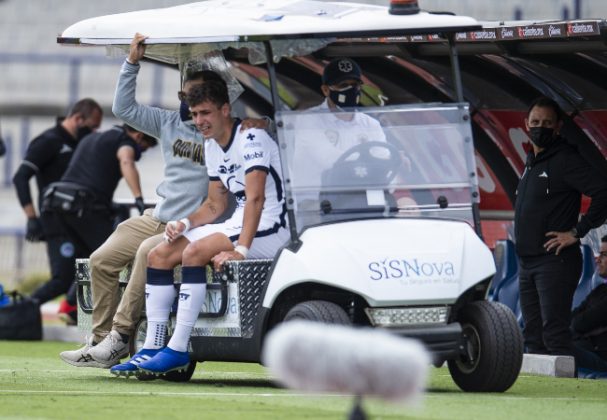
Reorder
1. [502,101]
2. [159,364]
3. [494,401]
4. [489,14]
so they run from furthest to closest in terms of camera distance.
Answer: [489,14] → [502,101] → [159,364] → [494,401]

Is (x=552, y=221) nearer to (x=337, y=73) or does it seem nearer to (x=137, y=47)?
(x=337, y=73)

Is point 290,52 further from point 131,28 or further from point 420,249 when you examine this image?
point 420,249

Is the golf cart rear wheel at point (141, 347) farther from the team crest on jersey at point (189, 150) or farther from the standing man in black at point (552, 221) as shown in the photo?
the standing man in black at point (552, 221)

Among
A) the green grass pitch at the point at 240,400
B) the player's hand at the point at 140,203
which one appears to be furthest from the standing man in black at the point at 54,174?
the green grass pitch at the point at 240,400

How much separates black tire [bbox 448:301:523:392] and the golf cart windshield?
0.61 m

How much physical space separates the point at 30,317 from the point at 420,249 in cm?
673

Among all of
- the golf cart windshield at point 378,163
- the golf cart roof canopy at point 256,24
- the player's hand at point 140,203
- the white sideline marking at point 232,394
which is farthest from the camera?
the player's hand at point 140,203

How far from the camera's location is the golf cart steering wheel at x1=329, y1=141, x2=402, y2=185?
8.45m

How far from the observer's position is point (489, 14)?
24219mm

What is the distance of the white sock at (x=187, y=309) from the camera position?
8492mm

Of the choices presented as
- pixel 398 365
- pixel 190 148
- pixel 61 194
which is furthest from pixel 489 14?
pixel 398 365

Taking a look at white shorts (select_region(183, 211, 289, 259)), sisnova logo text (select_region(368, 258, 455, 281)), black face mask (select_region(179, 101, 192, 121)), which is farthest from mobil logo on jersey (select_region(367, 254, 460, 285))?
black face mask (select_region(179, 101, 192, 121))

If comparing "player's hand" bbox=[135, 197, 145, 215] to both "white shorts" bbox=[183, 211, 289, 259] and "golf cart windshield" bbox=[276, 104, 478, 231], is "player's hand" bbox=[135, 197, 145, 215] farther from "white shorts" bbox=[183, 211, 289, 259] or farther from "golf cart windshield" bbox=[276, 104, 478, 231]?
"golf cart windshield" bbox=[276, 104, 478, 231]

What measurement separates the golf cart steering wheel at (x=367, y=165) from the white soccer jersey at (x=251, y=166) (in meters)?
0.38
